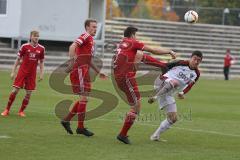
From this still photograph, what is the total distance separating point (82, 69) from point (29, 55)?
152 inches

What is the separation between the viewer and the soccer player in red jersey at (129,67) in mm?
13109

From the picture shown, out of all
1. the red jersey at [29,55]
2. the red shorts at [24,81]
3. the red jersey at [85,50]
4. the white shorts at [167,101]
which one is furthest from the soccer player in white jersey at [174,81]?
the red shorts at [24,81]

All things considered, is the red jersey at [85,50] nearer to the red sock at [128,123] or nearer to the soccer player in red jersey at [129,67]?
the soccer player in red jersey at [129,67]

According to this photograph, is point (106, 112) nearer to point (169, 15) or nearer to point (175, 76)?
point (175, 76)

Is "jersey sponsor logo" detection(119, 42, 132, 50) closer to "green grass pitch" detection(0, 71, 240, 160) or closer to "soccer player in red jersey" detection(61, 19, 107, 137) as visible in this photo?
"soccer player in red jersey" detection(61, 19, 107, 137)

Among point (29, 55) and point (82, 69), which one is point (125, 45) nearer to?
point (82, 69)

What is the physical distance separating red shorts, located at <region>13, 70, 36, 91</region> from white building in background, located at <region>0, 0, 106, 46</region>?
920 inches

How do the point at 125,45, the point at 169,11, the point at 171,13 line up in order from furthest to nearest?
1. the point at 171,13
2. the point at 169,11
3. the point at 125,45

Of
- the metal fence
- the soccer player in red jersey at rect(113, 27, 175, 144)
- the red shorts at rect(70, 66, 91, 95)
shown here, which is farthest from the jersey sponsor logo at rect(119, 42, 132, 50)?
the metal fence

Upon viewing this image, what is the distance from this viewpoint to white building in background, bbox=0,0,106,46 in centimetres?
4094

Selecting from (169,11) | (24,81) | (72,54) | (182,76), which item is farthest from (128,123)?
(169,11)

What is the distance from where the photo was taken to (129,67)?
13422 millimetres

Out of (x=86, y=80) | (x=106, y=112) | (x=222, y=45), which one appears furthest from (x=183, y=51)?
(x=86, y=80)

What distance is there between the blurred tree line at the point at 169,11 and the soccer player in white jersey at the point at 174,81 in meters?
38.3
